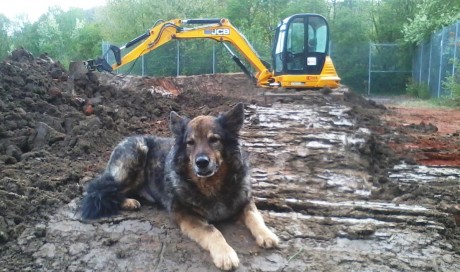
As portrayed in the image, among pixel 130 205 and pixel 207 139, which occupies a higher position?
pixel 207 139

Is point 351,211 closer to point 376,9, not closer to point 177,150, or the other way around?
point 177,150

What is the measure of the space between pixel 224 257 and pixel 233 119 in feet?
4.81

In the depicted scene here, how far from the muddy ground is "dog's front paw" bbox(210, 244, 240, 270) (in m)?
0.09

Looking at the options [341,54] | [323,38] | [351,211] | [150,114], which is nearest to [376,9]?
[341,54]

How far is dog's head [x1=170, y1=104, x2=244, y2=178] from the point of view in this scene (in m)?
4.23

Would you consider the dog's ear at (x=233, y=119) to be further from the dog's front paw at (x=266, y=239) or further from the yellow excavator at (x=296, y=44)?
the yellow excavator at (x=296, y=44)

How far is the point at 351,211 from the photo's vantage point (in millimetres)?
5047

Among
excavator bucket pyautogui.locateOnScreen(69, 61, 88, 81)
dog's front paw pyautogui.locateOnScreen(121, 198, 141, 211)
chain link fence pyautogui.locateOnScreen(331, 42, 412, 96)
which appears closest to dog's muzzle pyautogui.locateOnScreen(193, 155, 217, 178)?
dog's front paw pyautogui.locateOnScreen(121, 198, 141, 211)

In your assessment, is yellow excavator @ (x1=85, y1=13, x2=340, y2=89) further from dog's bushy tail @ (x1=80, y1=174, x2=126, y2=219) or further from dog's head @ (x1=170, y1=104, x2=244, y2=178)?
dog's head @ (x1=170, y1=104, x2=244, y2=178)

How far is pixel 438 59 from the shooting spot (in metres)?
21.0

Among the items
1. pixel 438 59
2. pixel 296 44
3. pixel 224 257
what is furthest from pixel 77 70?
pixel 438 59

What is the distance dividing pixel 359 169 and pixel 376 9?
2829 cm

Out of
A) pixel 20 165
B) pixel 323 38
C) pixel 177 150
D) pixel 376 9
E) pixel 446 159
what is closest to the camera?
pixel 177 150

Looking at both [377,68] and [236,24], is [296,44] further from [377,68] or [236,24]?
[236,24]
